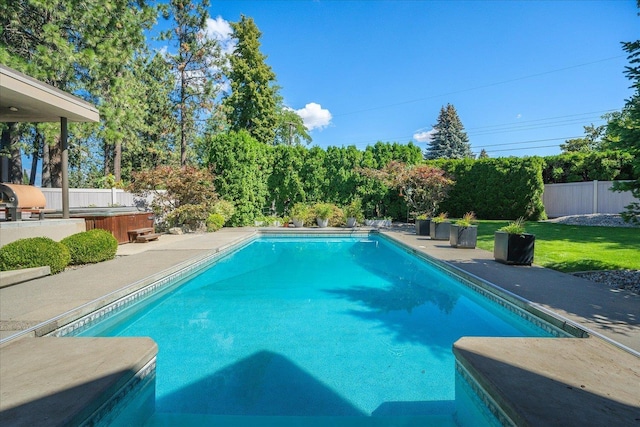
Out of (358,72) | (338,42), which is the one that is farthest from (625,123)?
(358,72)

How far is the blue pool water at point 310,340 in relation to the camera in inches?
112

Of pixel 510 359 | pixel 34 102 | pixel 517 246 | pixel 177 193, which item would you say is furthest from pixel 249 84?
pixel 510 359

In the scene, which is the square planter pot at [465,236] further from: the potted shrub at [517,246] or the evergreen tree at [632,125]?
the evergreen tree at [632,125]

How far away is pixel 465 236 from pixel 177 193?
1031 cm

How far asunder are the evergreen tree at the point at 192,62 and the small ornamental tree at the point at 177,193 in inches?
335

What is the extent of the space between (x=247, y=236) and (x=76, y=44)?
9726mm

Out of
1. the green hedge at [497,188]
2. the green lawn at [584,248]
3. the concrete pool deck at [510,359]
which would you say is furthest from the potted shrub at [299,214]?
the concrete pool deck at [510,359]

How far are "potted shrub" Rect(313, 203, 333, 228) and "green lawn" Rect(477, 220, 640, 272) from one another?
617 centimetres

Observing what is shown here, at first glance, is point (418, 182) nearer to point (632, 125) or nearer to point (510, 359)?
point (632, 125)

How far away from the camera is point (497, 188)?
16906mm

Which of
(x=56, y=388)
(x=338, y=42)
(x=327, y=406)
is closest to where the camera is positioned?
(x=56, y=388)

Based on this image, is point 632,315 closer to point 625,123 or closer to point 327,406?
point 625,123

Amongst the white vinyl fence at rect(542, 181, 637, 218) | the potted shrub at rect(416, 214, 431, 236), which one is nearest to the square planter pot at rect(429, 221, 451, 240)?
the potted shrub at rect(416, 214, 431, 236)

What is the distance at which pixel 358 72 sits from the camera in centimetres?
2184
